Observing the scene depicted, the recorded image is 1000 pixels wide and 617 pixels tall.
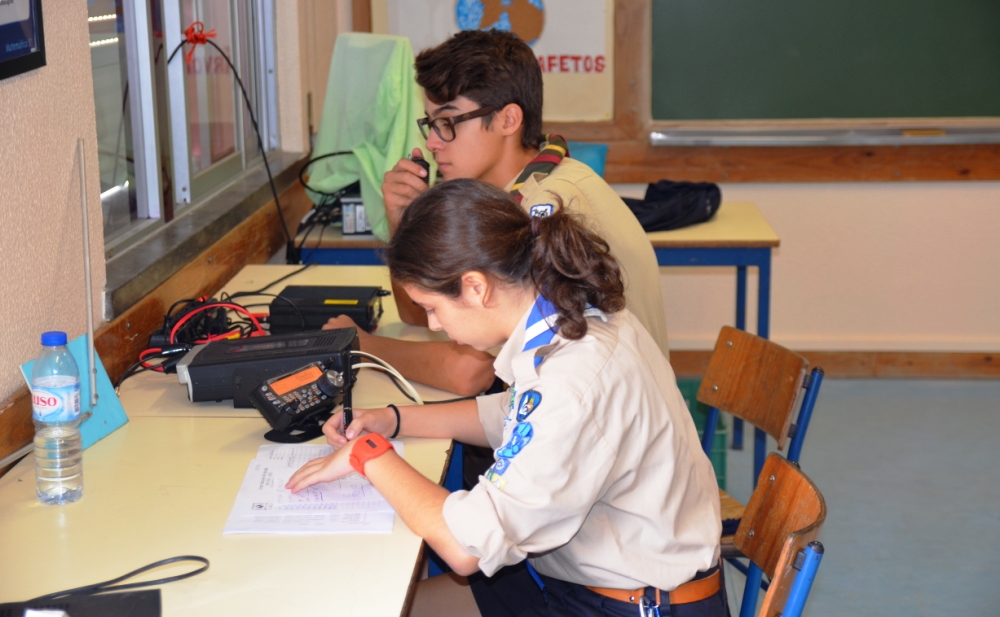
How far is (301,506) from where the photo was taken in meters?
1.29

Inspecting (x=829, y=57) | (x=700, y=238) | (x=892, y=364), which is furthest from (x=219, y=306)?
(x=892, y=364)

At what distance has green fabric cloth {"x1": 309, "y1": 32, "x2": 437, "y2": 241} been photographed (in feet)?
9.52

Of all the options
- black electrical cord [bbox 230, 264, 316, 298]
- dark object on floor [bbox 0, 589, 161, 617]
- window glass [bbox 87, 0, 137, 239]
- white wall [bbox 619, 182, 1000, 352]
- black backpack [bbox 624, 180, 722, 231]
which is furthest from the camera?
white wall [bbox 619, 182, 1000, 352]

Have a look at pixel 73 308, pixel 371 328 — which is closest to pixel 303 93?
pixel 371 328

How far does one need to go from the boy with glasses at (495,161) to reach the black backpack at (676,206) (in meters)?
1.06

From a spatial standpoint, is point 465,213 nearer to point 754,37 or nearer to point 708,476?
point 708,476

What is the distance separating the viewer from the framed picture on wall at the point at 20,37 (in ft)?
4.41

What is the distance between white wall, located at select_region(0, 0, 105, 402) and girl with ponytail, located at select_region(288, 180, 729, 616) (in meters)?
0.52

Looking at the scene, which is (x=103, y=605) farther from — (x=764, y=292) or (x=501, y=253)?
(x=764, y=292)

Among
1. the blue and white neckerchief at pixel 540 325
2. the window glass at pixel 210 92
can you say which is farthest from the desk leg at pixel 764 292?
the blue and white neckerchief at pixel 540 325

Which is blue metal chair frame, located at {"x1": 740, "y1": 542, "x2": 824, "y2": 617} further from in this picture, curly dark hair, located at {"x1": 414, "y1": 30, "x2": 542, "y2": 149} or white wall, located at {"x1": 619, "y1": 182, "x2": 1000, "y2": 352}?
white wall, located at {"x1": 619, "y1": 182, "x2": 1000, "y2": 352}

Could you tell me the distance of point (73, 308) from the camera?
5.44 ft

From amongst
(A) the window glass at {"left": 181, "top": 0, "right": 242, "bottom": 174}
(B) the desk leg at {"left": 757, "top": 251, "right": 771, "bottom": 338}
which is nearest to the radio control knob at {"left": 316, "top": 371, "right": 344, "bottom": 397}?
(A) the window glass at {"left": 181, "top": 0, "right": 242, "bottom": 174}

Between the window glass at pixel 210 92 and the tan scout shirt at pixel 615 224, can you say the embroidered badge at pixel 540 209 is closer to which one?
the tan scout shirt at pixel 615 224
